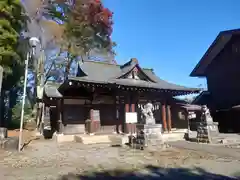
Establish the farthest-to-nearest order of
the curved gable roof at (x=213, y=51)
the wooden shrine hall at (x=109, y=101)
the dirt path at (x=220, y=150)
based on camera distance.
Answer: the curved gable roof at (x=213, y=51) < the wooden shrine hall at (x=109, y=101) < the dirt path at (x=220, y=150)

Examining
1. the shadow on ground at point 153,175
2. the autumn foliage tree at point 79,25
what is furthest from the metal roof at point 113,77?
the shadow on ground at point 153,175

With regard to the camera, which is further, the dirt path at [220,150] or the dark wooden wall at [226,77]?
the dark wooden wall at [226,77]

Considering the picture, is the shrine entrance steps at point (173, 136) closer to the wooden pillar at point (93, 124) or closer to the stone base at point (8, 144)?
the wooden pillar at point (93, 124)

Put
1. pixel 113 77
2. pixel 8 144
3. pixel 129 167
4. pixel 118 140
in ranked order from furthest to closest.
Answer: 1. pixel 113 77
2. pixel 118 140
3. pixel 8 144
4. pixel 129 167

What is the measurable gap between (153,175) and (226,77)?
696 inches

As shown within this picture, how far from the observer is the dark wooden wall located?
19.0 meters

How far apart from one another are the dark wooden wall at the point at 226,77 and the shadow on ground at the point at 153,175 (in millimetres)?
15689

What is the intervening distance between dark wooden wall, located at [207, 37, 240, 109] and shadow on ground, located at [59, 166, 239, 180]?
51.5 ft

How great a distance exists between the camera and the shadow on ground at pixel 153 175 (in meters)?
5.29

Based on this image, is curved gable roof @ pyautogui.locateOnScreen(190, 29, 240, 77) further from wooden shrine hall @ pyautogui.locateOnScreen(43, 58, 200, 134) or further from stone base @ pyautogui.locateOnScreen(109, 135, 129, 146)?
stone base @ pyautogui.locateOnScreen(109, 135, 129, 146)

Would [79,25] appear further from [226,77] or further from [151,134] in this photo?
[151,134]

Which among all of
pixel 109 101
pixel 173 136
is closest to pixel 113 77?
pixel 109 101

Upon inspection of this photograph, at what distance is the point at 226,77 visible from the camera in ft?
65.5

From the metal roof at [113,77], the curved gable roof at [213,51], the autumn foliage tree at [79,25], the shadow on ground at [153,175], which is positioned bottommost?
the shadow on ground at [153,175]
